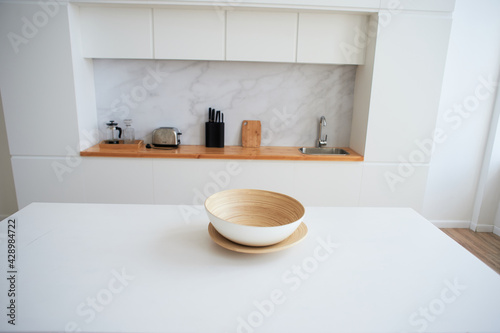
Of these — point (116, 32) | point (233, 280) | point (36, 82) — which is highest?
point (116, 32)

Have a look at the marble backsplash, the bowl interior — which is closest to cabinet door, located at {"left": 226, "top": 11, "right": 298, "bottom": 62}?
the marble backsplash

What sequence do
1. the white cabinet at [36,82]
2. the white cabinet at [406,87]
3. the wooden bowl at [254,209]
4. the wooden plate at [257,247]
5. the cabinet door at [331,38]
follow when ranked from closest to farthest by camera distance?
the wooden plate at [257,247] < the wooden bowl at [254,209] < the white cabinet at [36,82] < the white cabinet at [406,87] < the cabinet door at [331,38]

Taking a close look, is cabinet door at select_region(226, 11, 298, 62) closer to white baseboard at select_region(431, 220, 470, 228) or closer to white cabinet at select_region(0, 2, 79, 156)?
white cabinet at select_region(0, 2, 79, 156)

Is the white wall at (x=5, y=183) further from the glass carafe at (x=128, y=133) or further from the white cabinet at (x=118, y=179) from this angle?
the glass carafe at (x=128, y=133)

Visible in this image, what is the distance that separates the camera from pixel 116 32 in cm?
278

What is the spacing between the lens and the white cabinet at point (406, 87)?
2678 mm

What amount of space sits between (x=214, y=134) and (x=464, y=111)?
2.37m

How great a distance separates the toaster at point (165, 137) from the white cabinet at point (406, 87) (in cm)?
170

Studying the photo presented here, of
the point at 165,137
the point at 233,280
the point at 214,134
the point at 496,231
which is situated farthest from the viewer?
the point at 496,231

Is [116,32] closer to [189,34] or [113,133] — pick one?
[189,34]

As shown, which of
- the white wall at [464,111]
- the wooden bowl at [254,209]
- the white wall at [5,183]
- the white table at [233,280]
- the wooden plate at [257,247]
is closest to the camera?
the white table at [233,280]

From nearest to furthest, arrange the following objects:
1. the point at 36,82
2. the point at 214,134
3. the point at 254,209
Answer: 1. the point at 254,209
2. the point at 36,82
3. the point at 214,134

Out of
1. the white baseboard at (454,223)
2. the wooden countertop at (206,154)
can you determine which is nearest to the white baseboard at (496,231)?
the white baseboard at (454,223)

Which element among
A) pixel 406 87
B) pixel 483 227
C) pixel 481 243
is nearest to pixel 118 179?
pixel 406 87
